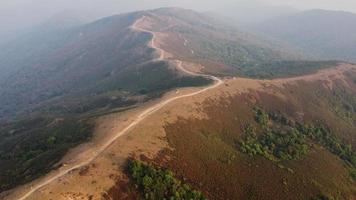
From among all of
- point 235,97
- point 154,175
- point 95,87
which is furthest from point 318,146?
point 95,87

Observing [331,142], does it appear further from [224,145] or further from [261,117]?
[224,145]

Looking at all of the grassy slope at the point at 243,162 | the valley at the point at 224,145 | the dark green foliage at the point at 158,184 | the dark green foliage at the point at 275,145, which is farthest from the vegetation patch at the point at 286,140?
the dark green foliage at the point at 158,184

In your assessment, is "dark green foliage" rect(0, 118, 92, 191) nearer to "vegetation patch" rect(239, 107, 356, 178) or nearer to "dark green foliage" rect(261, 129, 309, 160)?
"vegetation patch" rect(239, 107, 356, 178)

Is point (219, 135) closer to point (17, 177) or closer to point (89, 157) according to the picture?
point (89, 157)

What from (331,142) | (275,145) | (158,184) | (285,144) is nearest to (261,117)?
(285,144)

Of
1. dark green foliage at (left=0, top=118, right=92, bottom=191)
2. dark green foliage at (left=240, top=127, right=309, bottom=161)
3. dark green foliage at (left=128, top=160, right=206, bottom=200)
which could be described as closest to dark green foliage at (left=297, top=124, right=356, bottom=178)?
dark green foliage at (left=240, top=127, right=309, bottom=161)

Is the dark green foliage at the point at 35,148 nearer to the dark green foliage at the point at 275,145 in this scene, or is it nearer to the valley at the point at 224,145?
the valley at the point at 224,145
